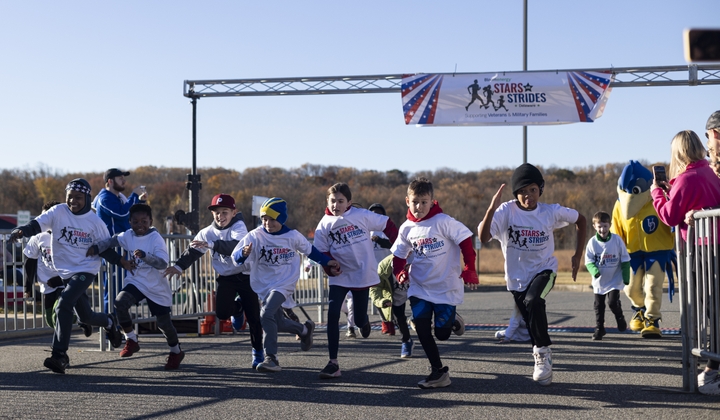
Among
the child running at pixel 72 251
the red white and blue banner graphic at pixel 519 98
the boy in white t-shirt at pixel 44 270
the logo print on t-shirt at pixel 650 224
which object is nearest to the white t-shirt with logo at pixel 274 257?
the child running at pixel 72 251

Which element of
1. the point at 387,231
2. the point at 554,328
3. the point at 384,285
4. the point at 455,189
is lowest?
the point at 554,328

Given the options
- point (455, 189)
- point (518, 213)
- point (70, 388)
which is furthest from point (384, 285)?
point (455, 189)

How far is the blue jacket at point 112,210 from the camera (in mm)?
10602

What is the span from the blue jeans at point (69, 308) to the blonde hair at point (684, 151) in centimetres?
571

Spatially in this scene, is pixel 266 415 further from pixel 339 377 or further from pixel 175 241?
pixel 175 241

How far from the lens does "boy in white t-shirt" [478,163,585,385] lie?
23.9 ft

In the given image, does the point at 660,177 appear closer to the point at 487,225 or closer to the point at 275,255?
the point at 487,225

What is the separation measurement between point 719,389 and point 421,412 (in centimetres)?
233

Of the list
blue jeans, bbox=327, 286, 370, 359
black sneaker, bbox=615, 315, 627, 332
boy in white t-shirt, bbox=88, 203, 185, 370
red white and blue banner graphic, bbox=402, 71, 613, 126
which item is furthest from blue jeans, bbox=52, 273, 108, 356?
red white and blue banner graphic, bbox=402, 71, 613, 126

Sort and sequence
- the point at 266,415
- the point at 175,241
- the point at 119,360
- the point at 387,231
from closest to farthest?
the point at 266,415 < the point at 387,231 < the point at 119,360 < the point at 175,241

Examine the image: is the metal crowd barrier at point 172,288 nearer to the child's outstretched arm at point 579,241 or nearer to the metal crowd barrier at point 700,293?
the child's outstretched arm at point 579,241

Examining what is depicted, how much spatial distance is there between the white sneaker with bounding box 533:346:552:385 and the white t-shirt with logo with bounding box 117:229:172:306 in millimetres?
3941

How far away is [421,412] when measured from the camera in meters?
Result: 5.83

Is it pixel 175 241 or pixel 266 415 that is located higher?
pixel 175 241
